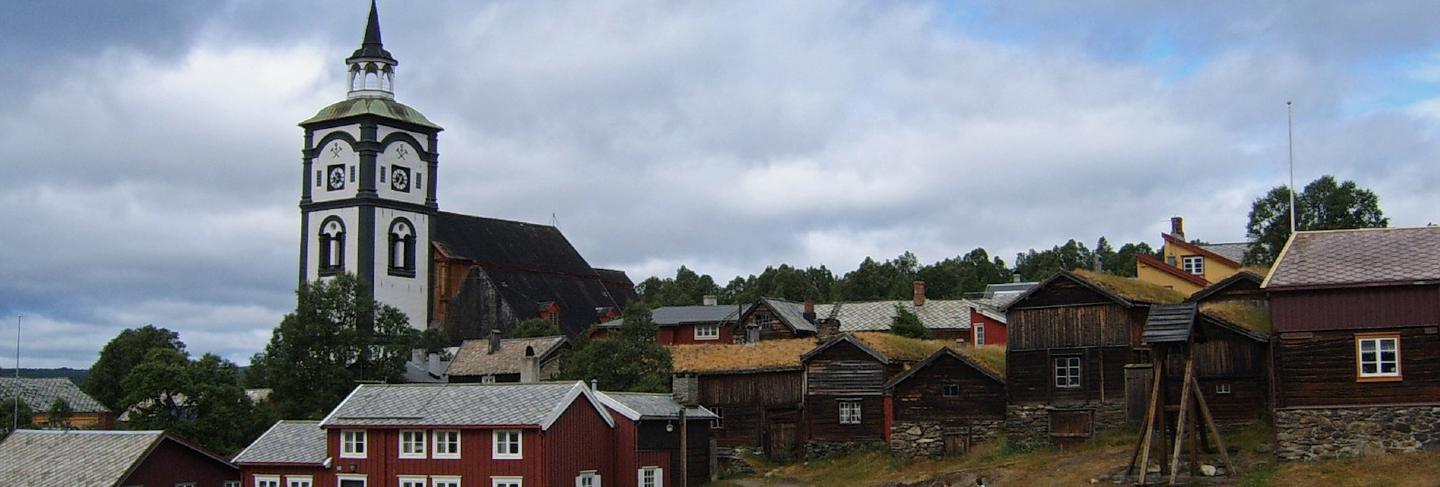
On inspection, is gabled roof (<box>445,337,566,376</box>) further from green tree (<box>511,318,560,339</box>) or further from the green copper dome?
the green copper dome

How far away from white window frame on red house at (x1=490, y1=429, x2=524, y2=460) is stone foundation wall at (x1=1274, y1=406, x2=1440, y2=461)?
21932 millimetres

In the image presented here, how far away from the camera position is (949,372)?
54000mm

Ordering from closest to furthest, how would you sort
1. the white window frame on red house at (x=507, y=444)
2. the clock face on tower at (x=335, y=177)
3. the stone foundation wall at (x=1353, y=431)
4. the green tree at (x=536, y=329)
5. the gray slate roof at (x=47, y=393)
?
1. the stone foundation wall at (x=1353, y=431)
2. the white window frame on red house at (x=507, y=444)
3. the gray slate roof at (x=47, y=393)
4. the green tree at (x=536, y=329)
5. the clock face on tower at (x=335, y=177)

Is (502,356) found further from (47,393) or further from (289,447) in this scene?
(289,447)

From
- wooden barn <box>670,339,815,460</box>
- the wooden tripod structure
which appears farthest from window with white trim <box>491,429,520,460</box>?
the wooden tripod structure

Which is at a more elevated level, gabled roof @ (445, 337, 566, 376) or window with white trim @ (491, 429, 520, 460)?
gabled roof @ (445, 337, 566, 376)

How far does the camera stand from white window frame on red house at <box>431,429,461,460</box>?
49.3 meters

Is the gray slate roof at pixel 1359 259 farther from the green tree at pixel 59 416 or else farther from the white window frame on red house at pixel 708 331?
the green tree at pixel 59 416

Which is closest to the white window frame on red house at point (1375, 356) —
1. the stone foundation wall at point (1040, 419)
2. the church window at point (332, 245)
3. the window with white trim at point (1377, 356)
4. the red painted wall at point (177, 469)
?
A: the window with white trim at point (1377, 356)

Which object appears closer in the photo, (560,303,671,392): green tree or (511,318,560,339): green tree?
(560,303,671,392): green tree

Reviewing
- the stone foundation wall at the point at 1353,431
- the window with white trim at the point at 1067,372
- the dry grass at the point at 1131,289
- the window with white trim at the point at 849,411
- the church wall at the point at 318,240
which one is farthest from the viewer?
the church wall at the point at 318,240

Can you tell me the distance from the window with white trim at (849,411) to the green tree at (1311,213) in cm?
2595

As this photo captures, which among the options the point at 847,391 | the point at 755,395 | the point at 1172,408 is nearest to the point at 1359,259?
the point at 1172,408

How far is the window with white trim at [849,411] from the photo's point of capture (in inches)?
2249
